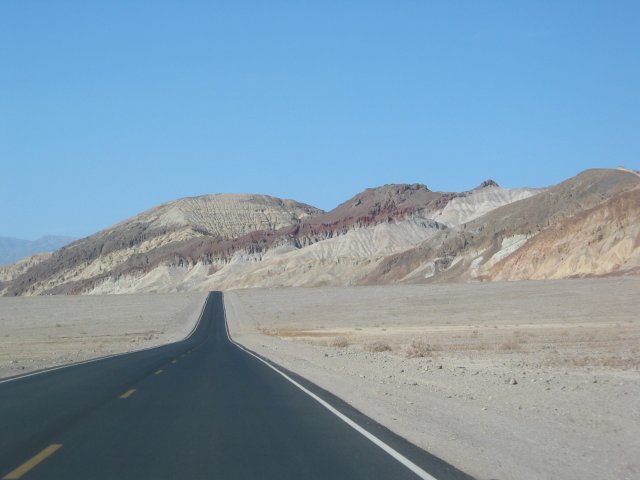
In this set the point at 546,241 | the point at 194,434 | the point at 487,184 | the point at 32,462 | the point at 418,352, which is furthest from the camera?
the point at 487,184

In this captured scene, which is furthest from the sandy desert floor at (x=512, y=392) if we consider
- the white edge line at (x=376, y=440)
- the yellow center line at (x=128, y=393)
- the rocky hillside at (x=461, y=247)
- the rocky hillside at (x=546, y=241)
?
the rocky hillside at (x=461, y=247)

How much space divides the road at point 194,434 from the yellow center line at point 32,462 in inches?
0.5

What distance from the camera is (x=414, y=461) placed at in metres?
8.99

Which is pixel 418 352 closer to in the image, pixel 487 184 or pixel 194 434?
pixel 194 434

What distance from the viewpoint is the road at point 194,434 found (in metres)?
8.48

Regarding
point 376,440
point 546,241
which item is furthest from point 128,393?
point 546,241

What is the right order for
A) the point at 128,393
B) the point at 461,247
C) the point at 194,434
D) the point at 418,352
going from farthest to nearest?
the point at 461,247 → the point at 418,352 → the point at 128,393 → the point at 194,434

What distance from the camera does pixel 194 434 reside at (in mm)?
10883

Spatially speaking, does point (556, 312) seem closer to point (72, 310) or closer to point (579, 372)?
point (579, 372)

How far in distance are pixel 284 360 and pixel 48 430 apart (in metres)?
16.8

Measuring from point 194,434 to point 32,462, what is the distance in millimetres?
2597

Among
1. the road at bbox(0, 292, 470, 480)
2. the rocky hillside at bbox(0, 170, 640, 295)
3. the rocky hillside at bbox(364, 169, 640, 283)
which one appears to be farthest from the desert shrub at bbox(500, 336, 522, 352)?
the rocky hillside at bbox(364, 169, 640, 283)

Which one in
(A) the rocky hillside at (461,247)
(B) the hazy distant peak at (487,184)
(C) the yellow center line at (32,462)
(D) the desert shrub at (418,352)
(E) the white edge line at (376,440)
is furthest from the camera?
(B) the hazy distant peak at (487,184)

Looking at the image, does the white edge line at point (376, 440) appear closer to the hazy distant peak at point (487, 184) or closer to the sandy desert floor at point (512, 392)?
the sandy desert floor at point (512, 392)
